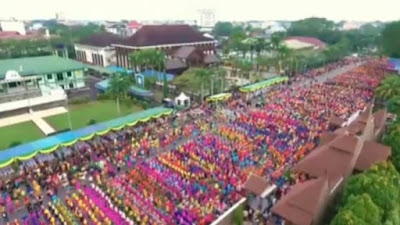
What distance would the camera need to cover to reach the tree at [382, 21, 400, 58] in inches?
2482

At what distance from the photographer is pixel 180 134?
105ft

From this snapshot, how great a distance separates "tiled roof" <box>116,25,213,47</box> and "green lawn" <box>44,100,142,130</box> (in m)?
21.2

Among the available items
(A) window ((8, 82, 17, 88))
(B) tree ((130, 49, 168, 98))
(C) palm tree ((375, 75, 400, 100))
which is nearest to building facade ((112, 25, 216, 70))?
(B) tree ((130, 49, 168, 98))

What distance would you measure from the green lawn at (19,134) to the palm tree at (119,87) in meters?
9.94

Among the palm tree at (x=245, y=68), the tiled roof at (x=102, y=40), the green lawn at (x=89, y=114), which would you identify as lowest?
the green lawn at (x=89, y=114)

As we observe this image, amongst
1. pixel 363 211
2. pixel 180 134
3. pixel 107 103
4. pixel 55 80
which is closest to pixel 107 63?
pixel 55 80

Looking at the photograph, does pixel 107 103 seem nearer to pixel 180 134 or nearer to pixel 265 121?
pixel 180 134

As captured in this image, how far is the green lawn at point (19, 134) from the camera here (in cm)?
3103

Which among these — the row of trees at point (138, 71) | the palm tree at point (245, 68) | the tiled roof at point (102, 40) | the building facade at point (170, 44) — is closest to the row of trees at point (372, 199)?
the row of trees at point (138, 71)

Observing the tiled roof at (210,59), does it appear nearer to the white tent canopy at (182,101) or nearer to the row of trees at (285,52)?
the row of trees at (285,52)

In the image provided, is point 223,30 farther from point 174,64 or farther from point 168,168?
point 168,168

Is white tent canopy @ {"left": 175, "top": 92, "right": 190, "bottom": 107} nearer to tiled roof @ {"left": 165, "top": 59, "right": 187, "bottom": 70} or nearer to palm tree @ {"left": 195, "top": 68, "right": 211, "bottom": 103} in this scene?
palm tree @ {"left": 195, "top": 68, "right": 211, "bottom": 103}

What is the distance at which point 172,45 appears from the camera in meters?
65.4

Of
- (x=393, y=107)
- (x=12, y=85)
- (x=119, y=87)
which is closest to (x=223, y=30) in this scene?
(x=119, y=87)
